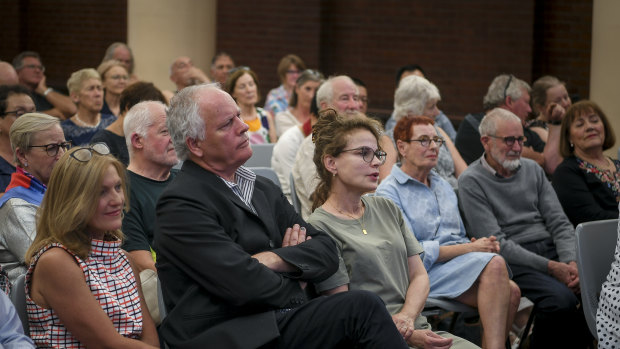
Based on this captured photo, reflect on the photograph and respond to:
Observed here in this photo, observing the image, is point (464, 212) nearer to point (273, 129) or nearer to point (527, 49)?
point (273, 129)

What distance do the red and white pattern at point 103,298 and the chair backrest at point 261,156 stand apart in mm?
2996

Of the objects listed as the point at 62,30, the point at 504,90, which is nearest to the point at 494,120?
the point at 504,90

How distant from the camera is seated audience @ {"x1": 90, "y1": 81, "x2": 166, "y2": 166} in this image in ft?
17.0

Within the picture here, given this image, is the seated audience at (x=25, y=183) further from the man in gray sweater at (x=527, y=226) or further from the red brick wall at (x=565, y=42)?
the red brick wall at (x=565, y=42)

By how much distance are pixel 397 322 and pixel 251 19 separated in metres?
7.44

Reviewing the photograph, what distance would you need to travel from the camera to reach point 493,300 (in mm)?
4035

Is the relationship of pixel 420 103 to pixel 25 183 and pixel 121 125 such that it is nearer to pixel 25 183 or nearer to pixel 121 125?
pixel 121 125

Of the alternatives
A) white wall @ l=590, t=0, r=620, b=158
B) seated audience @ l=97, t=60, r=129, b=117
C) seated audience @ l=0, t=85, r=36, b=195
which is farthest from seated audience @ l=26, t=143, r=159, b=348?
white wall @ l=590, t=0, r=620, b=158

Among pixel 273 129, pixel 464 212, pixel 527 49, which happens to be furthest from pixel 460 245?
pixel 527 49

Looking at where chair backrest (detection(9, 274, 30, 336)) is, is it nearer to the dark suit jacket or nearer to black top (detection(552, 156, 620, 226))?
the dark suit jacket

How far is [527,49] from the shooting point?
27.8 ft

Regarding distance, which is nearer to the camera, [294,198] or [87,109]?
[294,198]

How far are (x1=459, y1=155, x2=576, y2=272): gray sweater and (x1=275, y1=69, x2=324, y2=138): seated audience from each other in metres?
2.77

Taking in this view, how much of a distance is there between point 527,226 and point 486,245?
678mm
